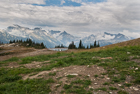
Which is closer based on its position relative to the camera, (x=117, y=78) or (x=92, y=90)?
(x=92, y=90)

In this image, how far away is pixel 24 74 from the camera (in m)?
9.08

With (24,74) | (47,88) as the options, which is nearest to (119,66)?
(47,88)

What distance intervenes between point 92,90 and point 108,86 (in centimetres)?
107

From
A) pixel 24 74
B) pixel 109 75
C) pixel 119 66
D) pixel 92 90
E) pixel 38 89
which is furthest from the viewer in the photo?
pixel 24 74

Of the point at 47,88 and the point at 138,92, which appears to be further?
the point at 47,88

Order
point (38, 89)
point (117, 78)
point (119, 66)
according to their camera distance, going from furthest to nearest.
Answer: point (119, 66) → point (117, 78) → point (38, 89)

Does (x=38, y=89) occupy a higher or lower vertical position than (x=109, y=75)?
lower

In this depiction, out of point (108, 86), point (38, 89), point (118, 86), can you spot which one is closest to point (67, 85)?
point (38, 89)

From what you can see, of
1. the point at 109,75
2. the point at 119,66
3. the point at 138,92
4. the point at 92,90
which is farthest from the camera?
the point at 119,66

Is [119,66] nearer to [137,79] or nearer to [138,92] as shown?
[137,79]

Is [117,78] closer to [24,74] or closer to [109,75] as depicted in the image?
[109,75]

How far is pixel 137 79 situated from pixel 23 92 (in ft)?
22.1

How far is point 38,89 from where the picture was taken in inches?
237

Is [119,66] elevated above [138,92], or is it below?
above
